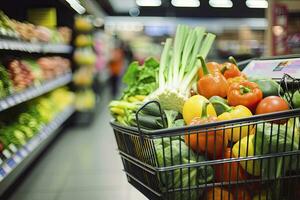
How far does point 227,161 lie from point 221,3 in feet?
47.5

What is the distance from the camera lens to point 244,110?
101 cm

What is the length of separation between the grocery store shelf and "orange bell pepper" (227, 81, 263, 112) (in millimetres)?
2018

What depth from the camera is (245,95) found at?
1.07 meters

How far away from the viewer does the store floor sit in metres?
2.96

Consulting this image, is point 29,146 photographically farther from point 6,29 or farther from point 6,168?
point 6,29

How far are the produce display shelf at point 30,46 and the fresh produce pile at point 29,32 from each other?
50 mm

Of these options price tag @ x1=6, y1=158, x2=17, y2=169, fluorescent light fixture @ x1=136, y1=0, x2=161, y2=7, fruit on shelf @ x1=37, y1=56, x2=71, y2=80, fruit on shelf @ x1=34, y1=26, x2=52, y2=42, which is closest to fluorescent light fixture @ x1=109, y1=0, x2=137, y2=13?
fluorescent light fixture @ x1=136, y1=0, x2=161, y2=7

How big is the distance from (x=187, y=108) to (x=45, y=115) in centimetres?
323

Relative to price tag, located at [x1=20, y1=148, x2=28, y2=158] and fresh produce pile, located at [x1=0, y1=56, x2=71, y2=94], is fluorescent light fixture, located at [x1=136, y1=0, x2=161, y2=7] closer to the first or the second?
fresh produce pile, located at [x1=0, y1=56, x2=71, y2=94]

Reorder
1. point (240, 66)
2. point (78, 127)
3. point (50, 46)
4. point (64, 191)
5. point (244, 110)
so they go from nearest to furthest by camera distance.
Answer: point (244, 110)
point (240, 66)
point (64, 191)
point (50, 46)
point (78, 127)

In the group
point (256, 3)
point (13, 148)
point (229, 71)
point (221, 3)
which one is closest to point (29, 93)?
point (13, 148)

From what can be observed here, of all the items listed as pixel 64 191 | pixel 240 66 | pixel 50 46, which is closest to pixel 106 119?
pixel 50 46

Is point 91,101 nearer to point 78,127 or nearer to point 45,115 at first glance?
point 78,127

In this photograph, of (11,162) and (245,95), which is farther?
(11,162)
